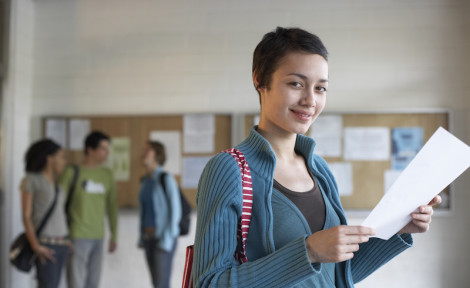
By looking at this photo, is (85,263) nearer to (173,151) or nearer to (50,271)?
(50,271)

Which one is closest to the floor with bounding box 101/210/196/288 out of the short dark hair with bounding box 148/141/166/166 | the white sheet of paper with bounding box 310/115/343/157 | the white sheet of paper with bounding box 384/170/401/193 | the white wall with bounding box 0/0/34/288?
the short dark hair with bounding box 148/141/166/166

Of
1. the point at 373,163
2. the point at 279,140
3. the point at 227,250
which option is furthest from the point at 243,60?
the point at 227,250

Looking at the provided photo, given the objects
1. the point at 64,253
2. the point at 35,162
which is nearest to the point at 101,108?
the point at 35,162

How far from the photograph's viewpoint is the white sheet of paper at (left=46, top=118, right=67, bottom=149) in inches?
178

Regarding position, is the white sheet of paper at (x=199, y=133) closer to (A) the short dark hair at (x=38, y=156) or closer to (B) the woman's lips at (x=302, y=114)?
(A) the short dark hair at (x=38, y=156)

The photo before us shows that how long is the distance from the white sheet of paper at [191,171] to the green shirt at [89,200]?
663mm

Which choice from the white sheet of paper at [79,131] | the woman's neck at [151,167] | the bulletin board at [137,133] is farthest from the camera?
the white sheet of paper at [79,131]

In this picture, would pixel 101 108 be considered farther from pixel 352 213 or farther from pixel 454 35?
pixel 454 35

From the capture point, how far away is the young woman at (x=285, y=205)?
34.9 inches

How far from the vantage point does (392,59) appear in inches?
166

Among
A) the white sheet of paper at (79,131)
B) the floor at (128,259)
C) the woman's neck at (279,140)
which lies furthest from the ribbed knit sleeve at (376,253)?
the white sheet of paper at (79,131)

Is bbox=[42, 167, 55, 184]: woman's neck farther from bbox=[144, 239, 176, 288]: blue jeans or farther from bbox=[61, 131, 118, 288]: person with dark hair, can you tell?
bbox=[144, 239, 176, 288]: blue jeans

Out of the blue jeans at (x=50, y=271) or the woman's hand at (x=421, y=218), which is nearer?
the woman's hand at (x=421, y=218)

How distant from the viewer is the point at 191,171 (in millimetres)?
4355
